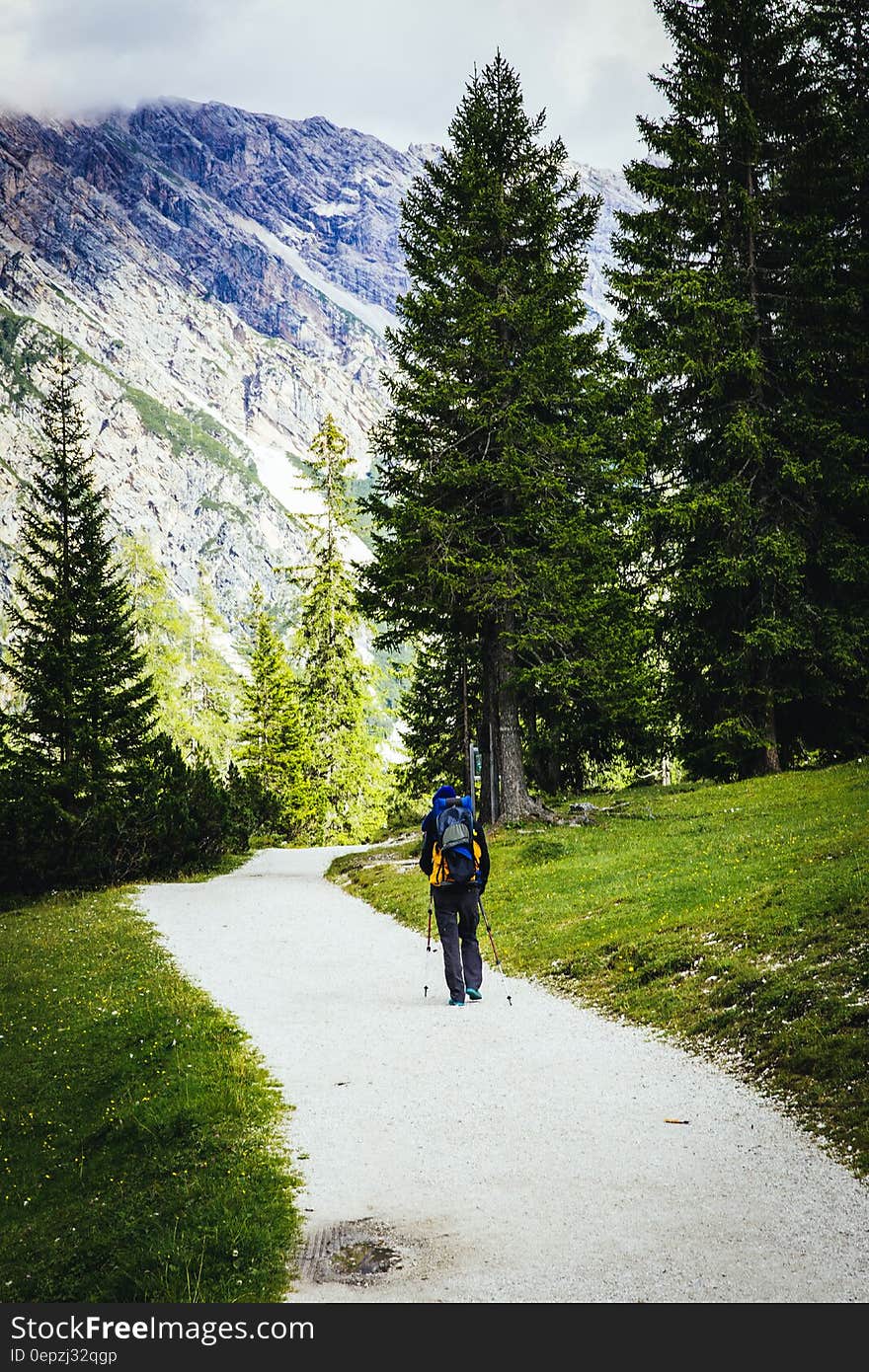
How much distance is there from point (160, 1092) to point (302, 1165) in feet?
8.42

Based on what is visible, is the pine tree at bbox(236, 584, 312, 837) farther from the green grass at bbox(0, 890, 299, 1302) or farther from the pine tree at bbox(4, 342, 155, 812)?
the green grass at bbox(0, 890, 299, 1302)

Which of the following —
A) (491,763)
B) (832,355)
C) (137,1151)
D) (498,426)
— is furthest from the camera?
(832,355)

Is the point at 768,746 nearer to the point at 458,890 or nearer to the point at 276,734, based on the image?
the point at 458,890

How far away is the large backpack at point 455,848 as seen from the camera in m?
10.8

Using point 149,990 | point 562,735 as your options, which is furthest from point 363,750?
point 149,990

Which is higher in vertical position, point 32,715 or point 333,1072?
point 32,715

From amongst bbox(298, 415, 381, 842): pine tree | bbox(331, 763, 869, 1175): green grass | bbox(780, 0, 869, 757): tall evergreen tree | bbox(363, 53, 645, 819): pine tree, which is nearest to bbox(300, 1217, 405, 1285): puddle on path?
bbox(331, 763, 869, 1175): green grass

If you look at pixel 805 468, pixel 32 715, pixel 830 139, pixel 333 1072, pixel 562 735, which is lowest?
pixel 333 1072

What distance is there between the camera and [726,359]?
89.1 ft

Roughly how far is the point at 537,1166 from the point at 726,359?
25873 millimetres

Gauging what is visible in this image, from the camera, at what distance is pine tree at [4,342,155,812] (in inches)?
1015

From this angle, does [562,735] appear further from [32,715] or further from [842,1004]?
[842,1004]

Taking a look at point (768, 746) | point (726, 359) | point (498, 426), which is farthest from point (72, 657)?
point (726, 359)

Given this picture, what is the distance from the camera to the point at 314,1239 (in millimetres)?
5195
